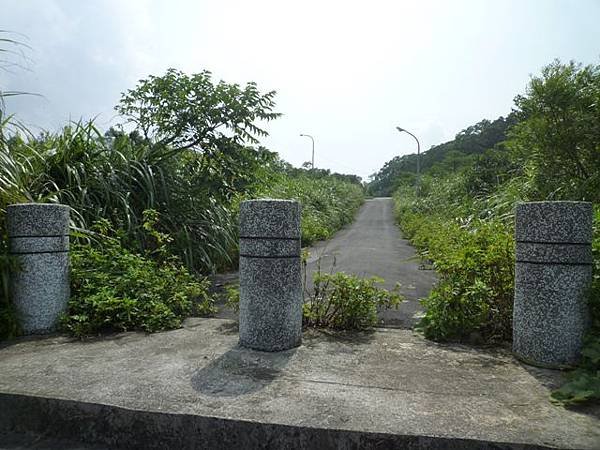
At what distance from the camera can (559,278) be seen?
2.56 metres

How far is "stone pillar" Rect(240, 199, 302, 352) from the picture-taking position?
9.53ft

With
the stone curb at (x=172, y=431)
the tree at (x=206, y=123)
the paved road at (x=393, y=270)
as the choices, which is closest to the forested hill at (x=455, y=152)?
the paved road at (x=393, y=270)

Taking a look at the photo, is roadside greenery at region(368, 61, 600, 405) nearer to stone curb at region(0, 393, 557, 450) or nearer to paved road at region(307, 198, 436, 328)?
paved road at region(307, 198, 436, 328)

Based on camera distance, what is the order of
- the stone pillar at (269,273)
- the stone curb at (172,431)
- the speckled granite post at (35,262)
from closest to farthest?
the stone curb at (172,431)
the stone pillar at (269,273)
the speckled granite post at (35,262)

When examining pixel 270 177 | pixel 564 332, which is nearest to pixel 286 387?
pixel 564 332

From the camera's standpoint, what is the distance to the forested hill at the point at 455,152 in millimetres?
34750

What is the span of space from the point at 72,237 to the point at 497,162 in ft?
40.9

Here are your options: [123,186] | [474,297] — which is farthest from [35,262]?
[474,297]

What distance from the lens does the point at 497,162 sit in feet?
42.7

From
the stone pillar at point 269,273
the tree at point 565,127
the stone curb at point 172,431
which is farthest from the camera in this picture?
the tree at point 565,127

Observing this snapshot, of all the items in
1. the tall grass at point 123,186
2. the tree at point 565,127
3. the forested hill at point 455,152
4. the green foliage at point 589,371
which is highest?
the forested hill at point 455,152

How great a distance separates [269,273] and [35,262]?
197 centimetres

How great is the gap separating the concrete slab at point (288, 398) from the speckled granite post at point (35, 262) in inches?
14.1

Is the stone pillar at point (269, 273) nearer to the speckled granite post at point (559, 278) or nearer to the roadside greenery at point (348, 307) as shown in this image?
the roadside greenery at point (348, 307)
